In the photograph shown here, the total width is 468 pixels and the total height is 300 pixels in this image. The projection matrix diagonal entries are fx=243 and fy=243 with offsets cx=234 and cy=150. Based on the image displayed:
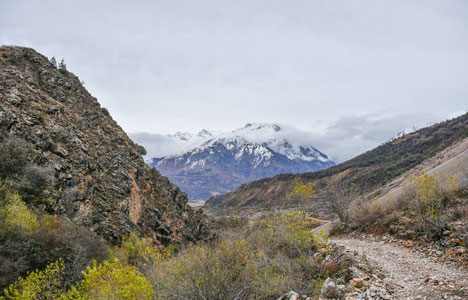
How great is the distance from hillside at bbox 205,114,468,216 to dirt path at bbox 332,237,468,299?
3192 centimetres

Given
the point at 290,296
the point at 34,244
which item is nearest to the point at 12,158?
the point at 34,244

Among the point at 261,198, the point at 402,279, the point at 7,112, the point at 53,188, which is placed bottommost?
the point at 261,198

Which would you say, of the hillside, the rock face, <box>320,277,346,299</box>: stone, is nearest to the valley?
<box>320,277,346,299</box>: stone

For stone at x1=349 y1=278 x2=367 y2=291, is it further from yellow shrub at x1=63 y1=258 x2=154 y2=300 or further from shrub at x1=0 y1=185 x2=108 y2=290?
shrub at x1=0 y1=185 x2=108 y2=290

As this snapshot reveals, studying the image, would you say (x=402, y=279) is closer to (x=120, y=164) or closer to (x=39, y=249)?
(x=39, y=249)

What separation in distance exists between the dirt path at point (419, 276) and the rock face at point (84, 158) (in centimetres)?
2152

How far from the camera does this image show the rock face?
21469mm

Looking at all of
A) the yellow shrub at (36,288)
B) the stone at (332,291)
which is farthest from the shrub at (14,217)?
the stone at (332,291)

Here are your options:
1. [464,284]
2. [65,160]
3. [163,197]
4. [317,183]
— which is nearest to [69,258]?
[65,160]

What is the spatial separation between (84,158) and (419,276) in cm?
2782

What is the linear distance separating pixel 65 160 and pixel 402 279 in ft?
87.2

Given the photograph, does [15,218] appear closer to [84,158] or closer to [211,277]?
[211,277]

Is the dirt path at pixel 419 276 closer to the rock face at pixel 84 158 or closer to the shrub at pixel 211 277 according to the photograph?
the shrub at pixel 211 277

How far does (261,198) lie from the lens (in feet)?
387
